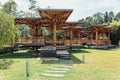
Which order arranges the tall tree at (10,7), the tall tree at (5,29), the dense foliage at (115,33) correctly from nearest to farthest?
the tall tree at (5,29)
the dense foliage at (115,33)
the tall tree at (10,7)

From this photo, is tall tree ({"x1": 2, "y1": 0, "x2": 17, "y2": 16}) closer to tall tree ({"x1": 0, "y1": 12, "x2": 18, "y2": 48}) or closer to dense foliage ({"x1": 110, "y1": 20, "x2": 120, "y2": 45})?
dense foliage ({"x1": 110, "y1": 20, "x2": 120, "y2": 45})

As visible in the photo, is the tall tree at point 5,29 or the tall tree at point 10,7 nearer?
the tall tree at point 5,29

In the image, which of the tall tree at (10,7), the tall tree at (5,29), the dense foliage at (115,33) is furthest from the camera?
the tall tree at (10,7)

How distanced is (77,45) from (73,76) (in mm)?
18739

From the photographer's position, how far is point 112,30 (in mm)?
40469

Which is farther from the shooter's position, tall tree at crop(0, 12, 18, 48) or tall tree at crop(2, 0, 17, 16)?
tall tree at crop(2, 0, 17, 16)

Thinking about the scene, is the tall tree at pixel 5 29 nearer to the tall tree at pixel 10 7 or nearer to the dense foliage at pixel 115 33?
the dense foliage at pixel 115 33

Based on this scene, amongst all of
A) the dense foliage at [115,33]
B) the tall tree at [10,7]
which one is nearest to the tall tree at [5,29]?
the dense foliage at [115,33]

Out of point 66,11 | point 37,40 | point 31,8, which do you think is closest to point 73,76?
point 66,11

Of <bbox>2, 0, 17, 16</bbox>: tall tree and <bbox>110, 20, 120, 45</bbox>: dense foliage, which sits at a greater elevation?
<bbox>2, 0, 17, 16</bbox>: tall tree

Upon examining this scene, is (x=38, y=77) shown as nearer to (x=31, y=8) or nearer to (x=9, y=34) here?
(x=9, y=34)

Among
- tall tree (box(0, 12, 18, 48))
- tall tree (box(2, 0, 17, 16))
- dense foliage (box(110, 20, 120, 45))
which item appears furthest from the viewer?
tall tree (box(2, 0, 17, 16))

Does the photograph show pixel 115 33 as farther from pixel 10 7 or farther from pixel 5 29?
pixel 5 29

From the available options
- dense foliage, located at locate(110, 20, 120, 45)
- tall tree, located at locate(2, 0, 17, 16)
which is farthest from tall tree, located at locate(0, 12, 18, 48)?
tall tree, located at locate(2, 0, 17, 16)
